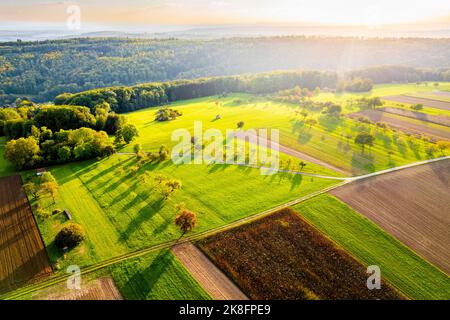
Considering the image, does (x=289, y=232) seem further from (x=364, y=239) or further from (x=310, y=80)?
(x=310, y=80)

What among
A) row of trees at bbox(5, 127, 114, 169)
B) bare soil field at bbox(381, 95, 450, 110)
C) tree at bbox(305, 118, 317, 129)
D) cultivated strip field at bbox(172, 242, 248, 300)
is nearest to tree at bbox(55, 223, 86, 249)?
cultivated strip field at bbox(172, 242, 248, 300)

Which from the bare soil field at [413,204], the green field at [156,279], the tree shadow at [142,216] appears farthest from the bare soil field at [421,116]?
the green field at [156,279]

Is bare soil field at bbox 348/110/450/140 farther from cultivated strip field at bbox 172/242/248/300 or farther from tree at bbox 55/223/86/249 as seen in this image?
tree at bbox 55/223/86/249

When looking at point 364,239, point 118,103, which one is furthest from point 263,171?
point 118,103

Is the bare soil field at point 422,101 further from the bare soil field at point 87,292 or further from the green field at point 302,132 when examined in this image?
the bare soil field at point 87,292

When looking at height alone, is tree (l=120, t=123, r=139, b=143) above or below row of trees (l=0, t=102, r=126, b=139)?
below

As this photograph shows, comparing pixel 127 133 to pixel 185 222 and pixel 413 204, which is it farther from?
pixel 413 204

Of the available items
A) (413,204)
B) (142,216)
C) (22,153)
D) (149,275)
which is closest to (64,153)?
(22,153)
